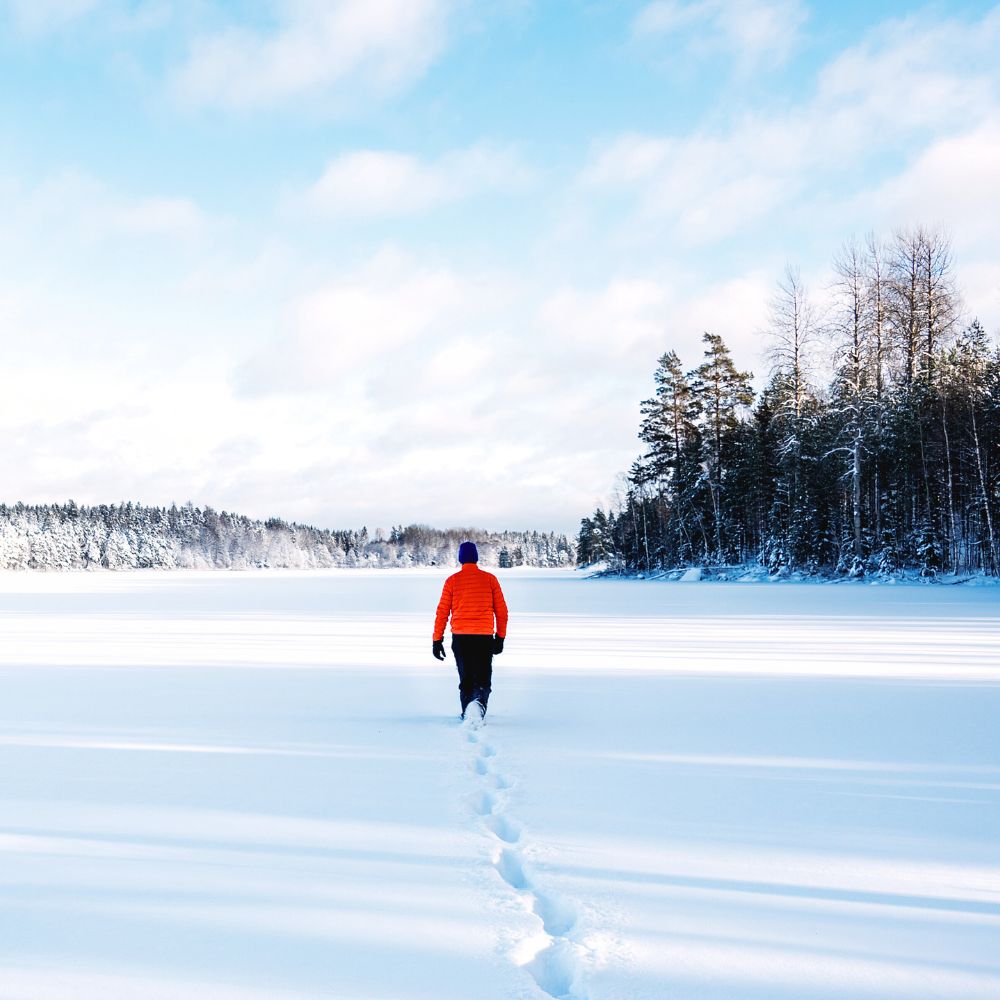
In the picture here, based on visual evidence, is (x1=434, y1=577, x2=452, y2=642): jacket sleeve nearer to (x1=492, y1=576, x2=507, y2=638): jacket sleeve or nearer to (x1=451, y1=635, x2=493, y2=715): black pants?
(x1=451, y1=635, x2=493, y2=715): black pants

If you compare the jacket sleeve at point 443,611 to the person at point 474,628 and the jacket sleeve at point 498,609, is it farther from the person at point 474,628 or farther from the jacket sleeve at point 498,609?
the jacket sleeve at point 498,609

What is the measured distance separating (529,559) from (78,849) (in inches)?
7038

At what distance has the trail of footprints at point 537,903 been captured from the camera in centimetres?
263

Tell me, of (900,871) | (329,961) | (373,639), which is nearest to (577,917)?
(329,961)

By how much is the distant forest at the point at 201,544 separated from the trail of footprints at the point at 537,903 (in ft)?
362

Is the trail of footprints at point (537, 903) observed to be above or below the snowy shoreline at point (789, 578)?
above

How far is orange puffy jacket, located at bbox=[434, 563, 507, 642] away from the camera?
7145 millimetres

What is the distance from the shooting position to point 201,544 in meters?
149

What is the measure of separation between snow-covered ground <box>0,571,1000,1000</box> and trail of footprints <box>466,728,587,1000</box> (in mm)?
13

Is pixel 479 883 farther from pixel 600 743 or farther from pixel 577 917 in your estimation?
pixel 600 743

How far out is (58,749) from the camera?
6082mm

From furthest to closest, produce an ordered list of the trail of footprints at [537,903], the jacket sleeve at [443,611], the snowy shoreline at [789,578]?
the snowy shoreline at [789,578] < the jacket sleeve at [443,611] < the trail of footprints at [537,903]

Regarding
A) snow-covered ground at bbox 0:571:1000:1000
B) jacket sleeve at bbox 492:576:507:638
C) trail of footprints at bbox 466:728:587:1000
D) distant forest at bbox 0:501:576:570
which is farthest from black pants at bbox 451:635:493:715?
distant forest at bbox 0:501:576:570

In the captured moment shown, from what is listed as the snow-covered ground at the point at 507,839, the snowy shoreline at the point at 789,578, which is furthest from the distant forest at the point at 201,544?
the snow-covered ground at the point at 507,839
